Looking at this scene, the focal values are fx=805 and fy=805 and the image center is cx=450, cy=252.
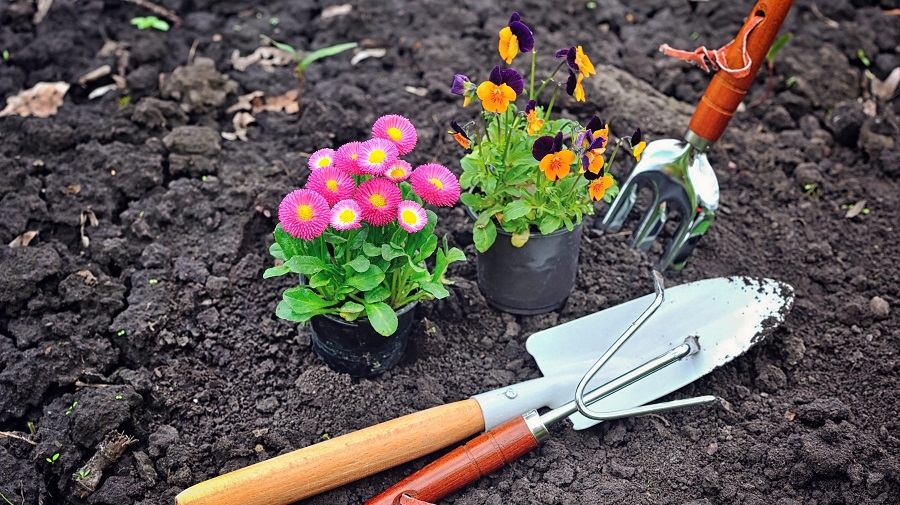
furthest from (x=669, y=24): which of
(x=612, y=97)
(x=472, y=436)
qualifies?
(x=472, y=436)

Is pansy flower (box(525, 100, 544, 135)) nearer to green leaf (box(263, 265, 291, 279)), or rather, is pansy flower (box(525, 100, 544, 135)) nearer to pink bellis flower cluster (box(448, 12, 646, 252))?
pink bellis flower cluster (box(448, 12, 646, 252))

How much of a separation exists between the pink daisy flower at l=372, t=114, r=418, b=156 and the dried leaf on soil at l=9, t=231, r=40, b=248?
114 centimetres

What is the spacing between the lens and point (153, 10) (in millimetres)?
3170

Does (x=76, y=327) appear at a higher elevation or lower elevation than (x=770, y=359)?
lower

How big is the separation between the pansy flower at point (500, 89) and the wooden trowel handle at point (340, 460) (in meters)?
0.70

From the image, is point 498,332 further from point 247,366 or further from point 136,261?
point 136,261

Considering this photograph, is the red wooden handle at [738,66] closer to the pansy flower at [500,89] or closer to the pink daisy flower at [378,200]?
the pansy flower at [500,89]

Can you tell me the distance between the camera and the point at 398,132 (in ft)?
6.09

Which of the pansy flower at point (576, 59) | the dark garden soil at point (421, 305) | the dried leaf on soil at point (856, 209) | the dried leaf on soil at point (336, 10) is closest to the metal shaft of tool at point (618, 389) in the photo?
the dark garden soil at point (421, 305)

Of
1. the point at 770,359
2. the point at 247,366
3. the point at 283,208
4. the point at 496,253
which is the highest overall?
the point at 283,208

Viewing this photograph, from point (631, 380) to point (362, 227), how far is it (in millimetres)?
727

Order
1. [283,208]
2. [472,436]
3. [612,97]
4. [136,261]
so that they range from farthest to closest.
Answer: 1. [612,97]
2. [136,261]
3. [472,436]
4. [283,208]

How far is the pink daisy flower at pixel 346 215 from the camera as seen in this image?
1.69 meters

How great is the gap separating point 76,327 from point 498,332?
44.0 inches
